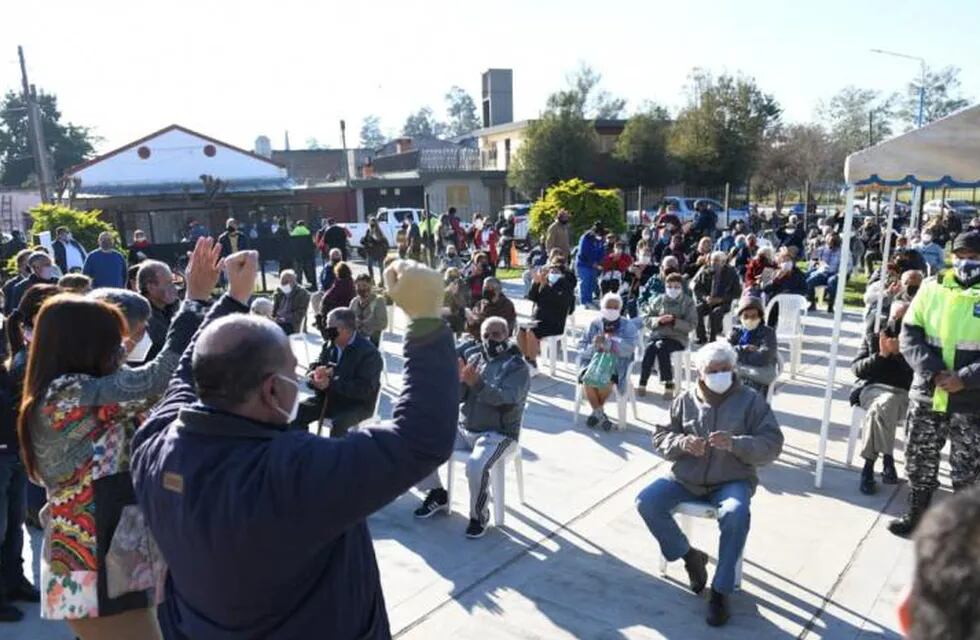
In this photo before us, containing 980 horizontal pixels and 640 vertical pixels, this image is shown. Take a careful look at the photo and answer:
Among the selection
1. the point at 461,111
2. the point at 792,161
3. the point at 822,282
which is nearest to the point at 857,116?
the point at 792,161

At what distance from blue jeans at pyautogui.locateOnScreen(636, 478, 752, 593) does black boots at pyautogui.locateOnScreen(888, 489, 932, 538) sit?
1.27 meters

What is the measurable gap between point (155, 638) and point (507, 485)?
339 cm

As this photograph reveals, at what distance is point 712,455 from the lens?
4.26 meters

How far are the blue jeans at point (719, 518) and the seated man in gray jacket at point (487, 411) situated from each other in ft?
3.84

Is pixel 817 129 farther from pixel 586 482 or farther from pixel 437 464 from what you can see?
pixel 437 464

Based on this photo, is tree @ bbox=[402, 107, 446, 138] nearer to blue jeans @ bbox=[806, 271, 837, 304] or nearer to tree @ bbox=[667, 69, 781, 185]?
tree @ bbox=[667, 69, 781, 185]

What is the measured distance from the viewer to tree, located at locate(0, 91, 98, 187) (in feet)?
160

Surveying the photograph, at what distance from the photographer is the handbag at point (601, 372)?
6980 millimetres

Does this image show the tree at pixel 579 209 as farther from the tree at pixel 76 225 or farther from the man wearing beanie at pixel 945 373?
the man wearing beanie at pixel 945 373

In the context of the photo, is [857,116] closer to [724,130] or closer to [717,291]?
[724,130]

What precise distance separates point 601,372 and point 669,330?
1.40 metres

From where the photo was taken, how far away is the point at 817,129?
41.0m

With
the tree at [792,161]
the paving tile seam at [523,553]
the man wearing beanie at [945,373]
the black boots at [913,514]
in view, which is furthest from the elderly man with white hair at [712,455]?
the tree at [792,161]

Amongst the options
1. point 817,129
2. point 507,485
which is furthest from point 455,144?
point 507,485
